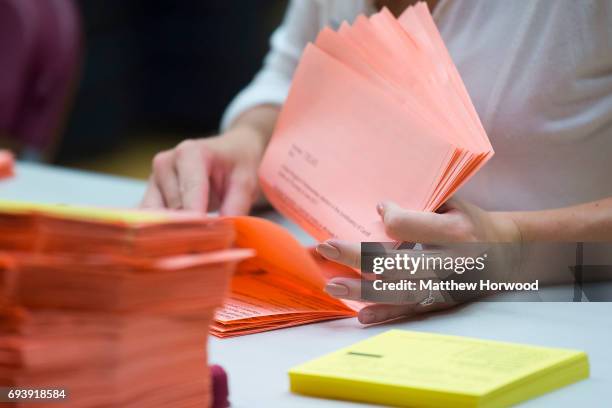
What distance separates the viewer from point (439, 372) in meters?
0.68

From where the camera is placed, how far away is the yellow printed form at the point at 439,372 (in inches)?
25.7

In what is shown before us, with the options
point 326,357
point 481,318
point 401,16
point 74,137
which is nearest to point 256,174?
point 401,16

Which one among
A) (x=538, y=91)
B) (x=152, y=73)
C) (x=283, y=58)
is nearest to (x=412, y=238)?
(x=538, y=91)

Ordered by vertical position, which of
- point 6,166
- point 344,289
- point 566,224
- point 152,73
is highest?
point 152,73

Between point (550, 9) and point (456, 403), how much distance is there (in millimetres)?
633

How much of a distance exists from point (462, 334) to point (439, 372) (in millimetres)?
195

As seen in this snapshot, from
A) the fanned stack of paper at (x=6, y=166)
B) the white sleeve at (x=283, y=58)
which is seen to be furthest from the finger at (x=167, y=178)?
the fanned stack of paper at (x=6, y=166)

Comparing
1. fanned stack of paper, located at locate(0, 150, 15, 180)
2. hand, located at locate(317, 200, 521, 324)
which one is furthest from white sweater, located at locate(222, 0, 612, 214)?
fanned stack of paper, located at locate(0, 150, 15, 180)

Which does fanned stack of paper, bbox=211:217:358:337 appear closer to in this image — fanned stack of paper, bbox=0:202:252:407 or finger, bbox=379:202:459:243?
finger, bbox=379:202:459:243

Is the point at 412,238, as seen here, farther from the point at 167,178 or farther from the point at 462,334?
the point at 167,178

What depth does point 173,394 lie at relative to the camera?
23.9 inches

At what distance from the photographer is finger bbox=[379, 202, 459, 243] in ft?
2.91

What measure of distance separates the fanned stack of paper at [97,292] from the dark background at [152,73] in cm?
395

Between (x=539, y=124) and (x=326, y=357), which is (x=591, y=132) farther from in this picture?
(x=326, y=357)
